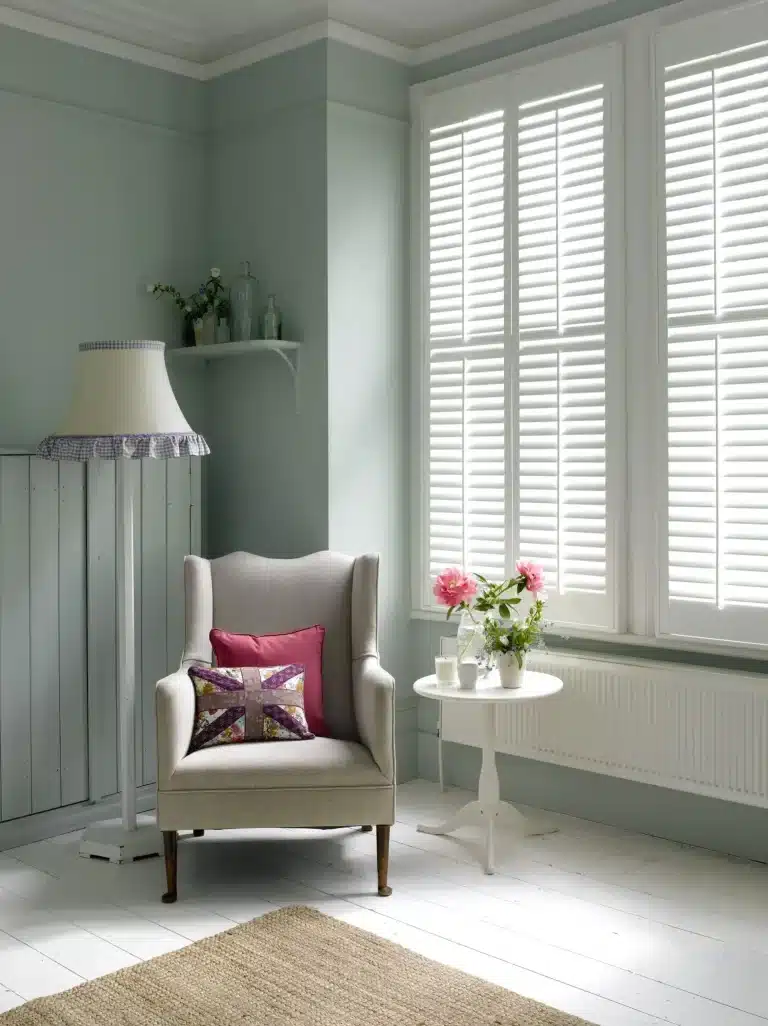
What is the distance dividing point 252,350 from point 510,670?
1574 mm

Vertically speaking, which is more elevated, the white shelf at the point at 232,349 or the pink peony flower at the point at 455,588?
the white shelf at the point at 232,349

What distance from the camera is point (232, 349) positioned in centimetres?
415

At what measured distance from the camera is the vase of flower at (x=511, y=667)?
140 inches

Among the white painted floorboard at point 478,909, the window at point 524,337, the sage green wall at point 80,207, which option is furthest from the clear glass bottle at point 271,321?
the white painted floorboard at point 478,909

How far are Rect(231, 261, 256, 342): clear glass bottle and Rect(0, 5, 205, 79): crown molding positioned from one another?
2.68ft

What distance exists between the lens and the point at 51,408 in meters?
4.02

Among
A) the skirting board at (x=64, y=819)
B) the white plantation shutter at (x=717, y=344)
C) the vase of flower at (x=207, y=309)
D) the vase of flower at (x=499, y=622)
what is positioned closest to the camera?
the white plantation shutter at (x=717, y=344)

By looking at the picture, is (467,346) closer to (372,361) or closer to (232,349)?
(372,361)

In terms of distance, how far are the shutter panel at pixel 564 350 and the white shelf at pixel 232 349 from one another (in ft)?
2.86

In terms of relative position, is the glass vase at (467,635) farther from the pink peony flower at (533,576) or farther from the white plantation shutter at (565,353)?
the white plantation shutter at (565,353)

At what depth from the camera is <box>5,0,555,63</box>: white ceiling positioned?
3854 millimetres

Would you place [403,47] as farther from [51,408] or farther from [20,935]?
[20,935]

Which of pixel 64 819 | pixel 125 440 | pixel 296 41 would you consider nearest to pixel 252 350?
pixel 125 440

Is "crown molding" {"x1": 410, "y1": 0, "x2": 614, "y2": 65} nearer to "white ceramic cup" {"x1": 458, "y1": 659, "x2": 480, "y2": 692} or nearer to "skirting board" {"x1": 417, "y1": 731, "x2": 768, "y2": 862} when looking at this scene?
"white ceramic cup" {"x1": 458, "y1": 659, "x2": 480, "y2": 692}
